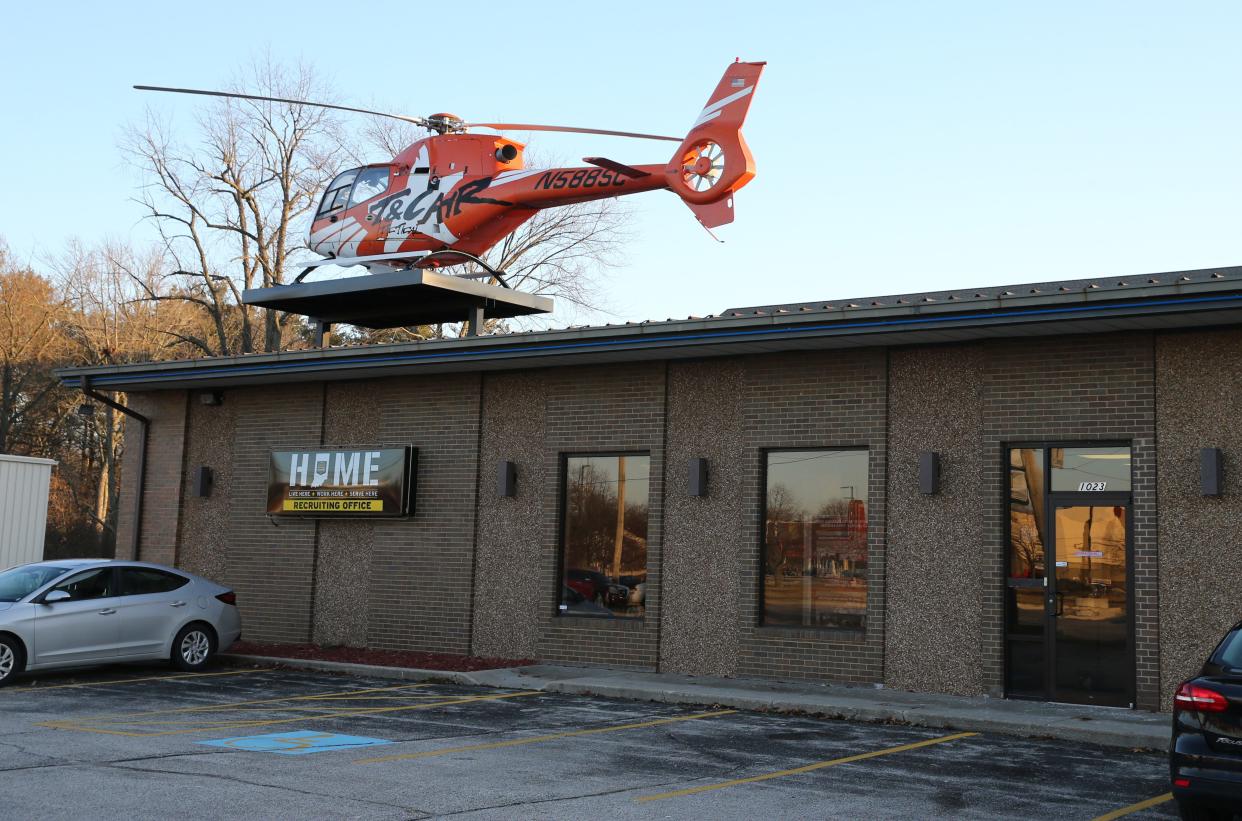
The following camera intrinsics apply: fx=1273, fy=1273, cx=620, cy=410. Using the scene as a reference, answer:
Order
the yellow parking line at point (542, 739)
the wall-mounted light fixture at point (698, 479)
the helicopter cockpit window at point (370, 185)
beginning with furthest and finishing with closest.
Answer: the helicopter cockpit window at point (370, 185)
the wall-mounted light fixture at point (698, 479)
the yellow parking line at point (542, 739)

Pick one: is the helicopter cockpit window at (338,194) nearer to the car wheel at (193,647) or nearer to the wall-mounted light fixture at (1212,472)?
the car wheel at (193,647)

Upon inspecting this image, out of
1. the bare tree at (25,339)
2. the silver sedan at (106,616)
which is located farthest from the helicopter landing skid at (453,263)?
the bare tree at (25,339)

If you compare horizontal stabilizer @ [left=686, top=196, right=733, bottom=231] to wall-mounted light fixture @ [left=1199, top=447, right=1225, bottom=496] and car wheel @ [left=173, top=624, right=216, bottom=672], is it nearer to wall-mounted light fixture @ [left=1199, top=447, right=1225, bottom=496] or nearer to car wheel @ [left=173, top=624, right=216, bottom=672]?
wall-mounted light fixture @ [left=1199, top=447, right=1225, bottom=496]

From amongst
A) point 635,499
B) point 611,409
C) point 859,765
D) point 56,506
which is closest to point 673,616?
point 635,499

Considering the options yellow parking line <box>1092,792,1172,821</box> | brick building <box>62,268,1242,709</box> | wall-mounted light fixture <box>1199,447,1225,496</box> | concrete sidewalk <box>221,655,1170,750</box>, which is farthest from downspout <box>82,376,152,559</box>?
yellow parking line <box>1092,792,1172,821</box>

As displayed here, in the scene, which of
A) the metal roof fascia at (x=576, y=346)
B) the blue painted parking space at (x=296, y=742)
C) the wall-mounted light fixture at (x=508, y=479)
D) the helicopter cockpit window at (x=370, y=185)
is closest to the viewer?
the blue painted parking space at (x=296, y=742)

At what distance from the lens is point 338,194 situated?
73.4ft

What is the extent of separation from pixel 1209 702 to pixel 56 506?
50360 millimetres

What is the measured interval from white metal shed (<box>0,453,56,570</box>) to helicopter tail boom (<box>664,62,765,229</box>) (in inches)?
Answer: 497

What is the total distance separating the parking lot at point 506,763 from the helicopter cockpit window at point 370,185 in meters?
10.3

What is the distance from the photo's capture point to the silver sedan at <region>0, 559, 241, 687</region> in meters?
15.1

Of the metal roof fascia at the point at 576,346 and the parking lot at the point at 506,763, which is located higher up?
the metal roof fascia at the point at 576,346

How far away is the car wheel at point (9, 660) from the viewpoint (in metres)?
14.7

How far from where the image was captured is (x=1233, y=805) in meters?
7.05
